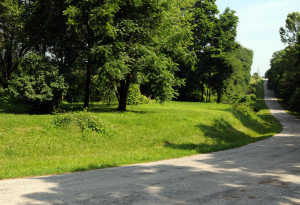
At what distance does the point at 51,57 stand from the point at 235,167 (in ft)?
60.6

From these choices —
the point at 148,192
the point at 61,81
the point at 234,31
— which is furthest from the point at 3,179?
the point at 234,31

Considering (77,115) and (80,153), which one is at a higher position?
(77,115)

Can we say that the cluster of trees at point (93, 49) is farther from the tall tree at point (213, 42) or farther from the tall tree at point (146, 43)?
the tall tree at point (213, 42)

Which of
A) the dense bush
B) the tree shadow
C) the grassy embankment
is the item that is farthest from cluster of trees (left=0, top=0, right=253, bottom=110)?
the tree shadow

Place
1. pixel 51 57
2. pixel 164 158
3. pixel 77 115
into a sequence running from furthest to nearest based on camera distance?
pixel 51 57
pixel 77 115
pixel 164 158

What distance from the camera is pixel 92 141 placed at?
15.3 metres

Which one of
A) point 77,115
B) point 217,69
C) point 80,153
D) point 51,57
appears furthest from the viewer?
point 217,69

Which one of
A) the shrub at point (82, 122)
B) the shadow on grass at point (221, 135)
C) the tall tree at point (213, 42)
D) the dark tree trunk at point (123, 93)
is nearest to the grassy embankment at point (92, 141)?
the shrub at point (82, 122)

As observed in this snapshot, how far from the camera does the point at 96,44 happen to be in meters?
20.8

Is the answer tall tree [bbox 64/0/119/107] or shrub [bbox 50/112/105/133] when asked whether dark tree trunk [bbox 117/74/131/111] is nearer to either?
tall tree [bbox 64/0/119/107]

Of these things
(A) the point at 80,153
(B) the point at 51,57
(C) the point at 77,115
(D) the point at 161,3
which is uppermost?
(D) the point at 161,3

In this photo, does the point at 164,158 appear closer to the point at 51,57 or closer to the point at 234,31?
the point at 51,57

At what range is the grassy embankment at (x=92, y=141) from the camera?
36.9ft

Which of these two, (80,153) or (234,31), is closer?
(80,153)
